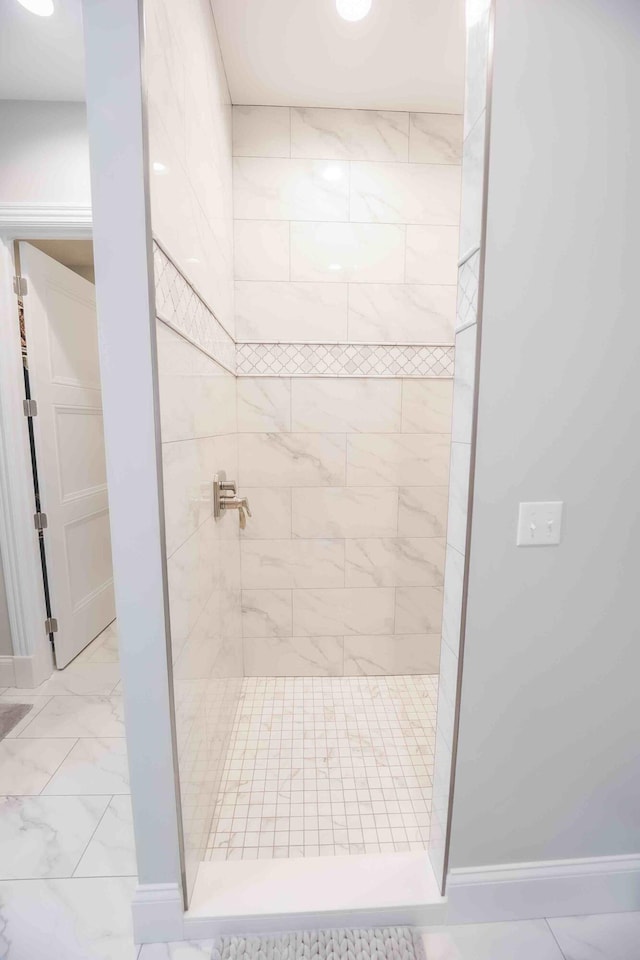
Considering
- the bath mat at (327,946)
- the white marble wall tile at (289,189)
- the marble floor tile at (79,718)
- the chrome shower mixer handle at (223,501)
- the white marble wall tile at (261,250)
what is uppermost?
the white marble wall tile at (289,189)

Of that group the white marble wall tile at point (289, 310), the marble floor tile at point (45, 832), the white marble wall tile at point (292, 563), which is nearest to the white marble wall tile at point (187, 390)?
the white marble wall tile at point (289, 310)

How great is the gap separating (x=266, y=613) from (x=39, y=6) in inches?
93.9

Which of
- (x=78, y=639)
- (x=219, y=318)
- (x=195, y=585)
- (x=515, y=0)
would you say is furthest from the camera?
(x=78, y=639)

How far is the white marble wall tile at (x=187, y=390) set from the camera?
3.11 feet

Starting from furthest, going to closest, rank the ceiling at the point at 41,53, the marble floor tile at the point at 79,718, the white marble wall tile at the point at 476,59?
1. the marble floor tile at the point at 79,718
2. the ceiling at the point at 41,53
3. the white marble wall tile at the point at 476,59

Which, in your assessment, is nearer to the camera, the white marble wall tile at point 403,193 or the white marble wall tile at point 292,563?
the white marble wall tile at point 403,193

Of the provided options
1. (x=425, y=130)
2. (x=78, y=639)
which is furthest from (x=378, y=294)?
(x=78, y=639)

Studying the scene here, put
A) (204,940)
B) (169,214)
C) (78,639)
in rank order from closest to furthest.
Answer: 1. (169,214)
2. (204,940)
3. (78,639)

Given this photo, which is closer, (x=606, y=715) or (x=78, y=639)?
(x=606, y=715)

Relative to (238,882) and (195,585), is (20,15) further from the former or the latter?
(238,882)

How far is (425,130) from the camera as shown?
6.36ft

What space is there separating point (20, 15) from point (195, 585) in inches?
76.5

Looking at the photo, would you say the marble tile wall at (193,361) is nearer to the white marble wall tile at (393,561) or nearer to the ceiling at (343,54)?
the ceiling at (343,54)

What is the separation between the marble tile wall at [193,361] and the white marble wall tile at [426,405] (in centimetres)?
86
